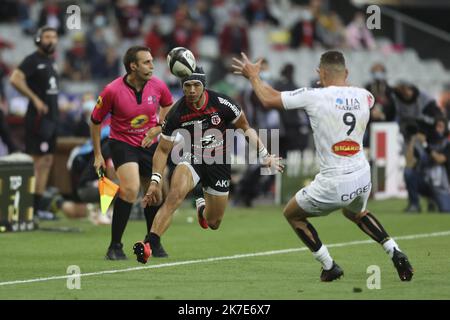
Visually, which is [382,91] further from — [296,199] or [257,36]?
[296,199]

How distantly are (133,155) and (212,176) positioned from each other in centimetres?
103

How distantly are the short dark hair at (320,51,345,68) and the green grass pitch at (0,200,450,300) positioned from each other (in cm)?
196

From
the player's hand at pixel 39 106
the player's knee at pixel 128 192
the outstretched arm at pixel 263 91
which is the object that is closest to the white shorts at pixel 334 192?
the outstretched arm at pixel 263 91

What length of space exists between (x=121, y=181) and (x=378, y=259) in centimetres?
290

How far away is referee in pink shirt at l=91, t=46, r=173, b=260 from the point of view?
43.7 feet

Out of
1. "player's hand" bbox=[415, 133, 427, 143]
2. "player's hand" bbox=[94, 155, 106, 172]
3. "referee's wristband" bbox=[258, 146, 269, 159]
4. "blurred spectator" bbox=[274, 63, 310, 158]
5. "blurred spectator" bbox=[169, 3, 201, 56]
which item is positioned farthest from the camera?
"blurred spectator" bbox=[169, 3, 201, 56]

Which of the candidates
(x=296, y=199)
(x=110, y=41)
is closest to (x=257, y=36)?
(x=110, y=41)

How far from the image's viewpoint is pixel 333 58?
10.9m

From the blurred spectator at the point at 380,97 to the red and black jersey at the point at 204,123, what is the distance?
786cm

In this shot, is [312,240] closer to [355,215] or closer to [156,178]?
[355,215]

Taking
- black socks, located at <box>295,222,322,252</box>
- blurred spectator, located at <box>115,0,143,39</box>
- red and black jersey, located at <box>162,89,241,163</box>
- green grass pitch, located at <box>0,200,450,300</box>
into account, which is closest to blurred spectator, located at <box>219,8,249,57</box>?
blurred spectator, located at <box>115,0,143,39</box>

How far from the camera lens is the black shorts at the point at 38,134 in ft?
59.1

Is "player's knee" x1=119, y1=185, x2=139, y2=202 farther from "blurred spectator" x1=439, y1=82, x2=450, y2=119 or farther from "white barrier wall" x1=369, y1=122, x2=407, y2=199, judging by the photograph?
"blurred spectator" x1=439, y1=82, x2=450, y2=119
